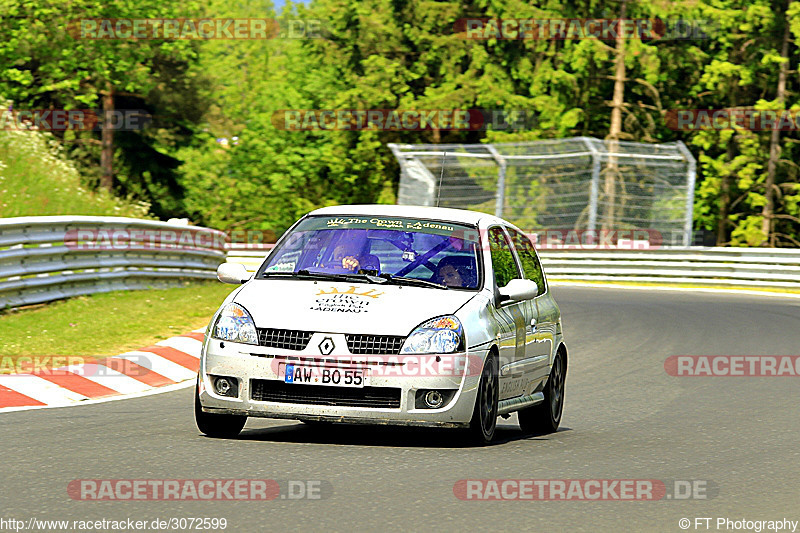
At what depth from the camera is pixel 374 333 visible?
27.7 ft

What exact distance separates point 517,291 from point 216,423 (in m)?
2.16

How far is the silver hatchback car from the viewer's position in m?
8.48

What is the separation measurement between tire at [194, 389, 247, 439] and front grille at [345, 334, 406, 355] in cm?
98

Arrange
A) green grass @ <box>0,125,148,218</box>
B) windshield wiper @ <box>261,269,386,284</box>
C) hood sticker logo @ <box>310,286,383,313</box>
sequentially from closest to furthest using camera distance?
hood sticker logo @ <box>310,286,383,313</box> < windshield wiper @ <box>261,269,386,284</box> < green grass @ <box>0,125,148,218</box>

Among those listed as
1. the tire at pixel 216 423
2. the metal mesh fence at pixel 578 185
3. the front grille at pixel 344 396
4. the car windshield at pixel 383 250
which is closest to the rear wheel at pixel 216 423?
the tire at pixel 216 423

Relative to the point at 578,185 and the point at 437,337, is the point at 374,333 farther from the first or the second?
the point at 578,185

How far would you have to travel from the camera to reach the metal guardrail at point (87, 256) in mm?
15922

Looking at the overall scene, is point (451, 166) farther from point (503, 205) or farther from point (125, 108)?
point (125, 108)

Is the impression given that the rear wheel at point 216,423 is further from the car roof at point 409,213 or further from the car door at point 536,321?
the car door at point 536,321

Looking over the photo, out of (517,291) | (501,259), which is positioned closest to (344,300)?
(517,291)

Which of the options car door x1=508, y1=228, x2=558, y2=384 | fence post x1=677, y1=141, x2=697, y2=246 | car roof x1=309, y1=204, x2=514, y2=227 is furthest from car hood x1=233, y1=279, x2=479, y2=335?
fence post x1=677, y1=141, x2=697, y2=246

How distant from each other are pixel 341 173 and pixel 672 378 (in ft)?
144

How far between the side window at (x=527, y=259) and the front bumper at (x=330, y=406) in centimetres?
206

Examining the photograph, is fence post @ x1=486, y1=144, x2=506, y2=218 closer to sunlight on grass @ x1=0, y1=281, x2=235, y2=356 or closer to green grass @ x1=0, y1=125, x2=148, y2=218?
green grass @ x1=0, y1=125, x2=148, y2=218
